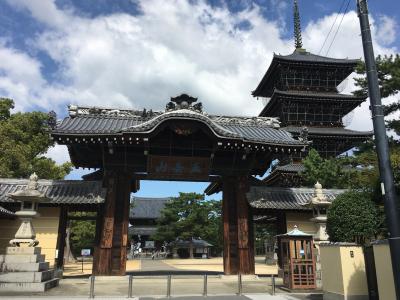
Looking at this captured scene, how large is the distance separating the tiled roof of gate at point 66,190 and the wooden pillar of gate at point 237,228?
6.13 metres

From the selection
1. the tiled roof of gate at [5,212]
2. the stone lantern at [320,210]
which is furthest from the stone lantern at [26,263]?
the stone lantern at [320,210]

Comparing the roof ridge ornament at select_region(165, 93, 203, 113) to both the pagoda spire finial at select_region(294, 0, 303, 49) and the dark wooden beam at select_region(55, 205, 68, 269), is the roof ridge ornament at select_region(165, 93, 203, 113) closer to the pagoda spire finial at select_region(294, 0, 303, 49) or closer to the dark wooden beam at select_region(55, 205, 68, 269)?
the dark wooden beam at select_region(55, 205, 68, 269)

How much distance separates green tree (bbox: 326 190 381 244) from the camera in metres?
10.4

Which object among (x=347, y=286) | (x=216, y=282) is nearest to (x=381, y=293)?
(x=347, y=286)

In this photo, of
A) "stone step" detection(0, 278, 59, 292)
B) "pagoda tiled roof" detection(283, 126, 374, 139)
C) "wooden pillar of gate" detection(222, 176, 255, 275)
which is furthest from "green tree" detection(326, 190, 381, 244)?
"pagoda tiled roof" detection(283, 126, 374, 139)

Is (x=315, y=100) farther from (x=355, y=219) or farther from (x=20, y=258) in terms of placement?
(x=20, y=258)

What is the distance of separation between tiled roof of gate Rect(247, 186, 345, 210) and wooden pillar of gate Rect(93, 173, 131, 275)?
20.2 feet

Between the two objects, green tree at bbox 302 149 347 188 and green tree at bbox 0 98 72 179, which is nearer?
green tree at bbox 302 149 347 188

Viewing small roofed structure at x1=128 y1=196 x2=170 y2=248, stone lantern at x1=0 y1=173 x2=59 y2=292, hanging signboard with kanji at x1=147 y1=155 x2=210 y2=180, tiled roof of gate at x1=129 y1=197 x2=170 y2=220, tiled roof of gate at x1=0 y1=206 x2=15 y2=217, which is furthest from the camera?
tiled roof of gate at x1=129 y1=197 x2=170 y2=220

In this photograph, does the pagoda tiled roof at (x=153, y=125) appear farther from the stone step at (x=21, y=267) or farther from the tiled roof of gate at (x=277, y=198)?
the stone step at (x=21, y=267)

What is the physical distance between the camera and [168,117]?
1616 cm

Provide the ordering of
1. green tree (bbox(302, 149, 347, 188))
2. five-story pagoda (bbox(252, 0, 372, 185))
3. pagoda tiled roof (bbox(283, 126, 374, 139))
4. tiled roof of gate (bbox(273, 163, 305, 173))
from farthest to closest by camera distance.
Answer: five-story pagoda (bbox(252, 0, 372, 185)), pagoda tiled roof (bbox(283, 126, 374, 139)), tiled roof of gate (bbox(273, 163, 305, 173)), green tree (bbox(302, 149, 347, 188))

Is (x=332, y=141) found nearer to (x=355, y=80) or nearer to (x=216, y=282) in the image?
(x=355, y=80)

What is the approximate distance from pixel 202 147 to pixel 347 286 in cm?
972
